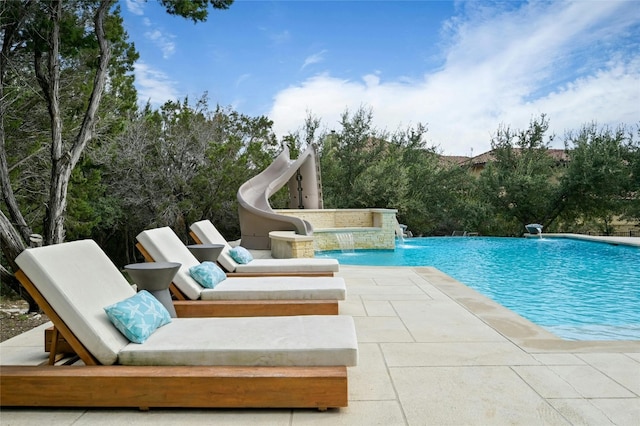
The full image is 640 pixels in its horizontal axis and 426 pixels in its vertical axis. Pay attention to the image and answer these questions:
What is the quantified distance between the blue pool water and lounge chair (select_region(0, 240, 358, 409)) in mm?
3718

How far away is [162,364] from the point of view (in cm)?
283

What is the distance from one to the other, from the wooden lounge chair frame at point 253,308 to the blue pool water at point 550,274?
297 centimetres

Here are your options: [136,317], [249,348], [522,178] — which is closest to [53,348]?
[136,317]

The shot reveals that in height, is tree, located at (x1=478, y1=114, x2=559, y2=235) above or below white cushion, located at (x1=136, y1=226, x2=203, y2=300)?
above

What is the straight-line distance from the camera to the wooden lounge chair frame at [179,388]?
2.66 m

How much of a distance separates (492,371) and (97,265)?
309 cm

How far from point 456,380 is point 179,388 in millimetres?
1869

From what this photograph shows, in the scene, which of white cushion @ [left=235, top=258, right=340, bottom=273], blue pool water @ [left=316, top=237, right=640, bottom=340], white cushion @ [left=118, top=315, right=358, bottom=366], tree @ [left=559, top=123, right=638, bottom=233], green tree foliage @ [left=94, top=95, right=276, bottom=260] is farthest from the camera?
tree @ [left=559, top=123, right=638, bottom=233]

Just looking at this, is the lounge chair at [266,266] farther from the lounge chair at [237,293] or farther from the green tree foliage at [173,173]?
the green tree foliage at [173,173]

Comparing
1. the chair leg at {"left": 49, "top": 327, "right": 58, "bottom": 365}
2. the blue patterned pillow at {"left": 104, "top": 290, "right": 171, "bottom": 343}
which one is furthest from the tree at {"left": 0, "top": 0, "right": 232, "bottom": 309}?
the blue patterned pillow at {"left": 104, "top": 290, "right": 171, "bottom": 343}

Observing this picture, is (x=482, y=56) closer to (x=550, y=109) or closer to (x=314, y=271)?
(x=314, y=271)

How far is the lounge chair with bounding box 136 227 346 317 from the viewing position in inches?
172

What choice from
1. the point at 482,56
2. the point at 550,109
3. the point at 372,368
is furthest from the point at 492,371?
the point at 550,109

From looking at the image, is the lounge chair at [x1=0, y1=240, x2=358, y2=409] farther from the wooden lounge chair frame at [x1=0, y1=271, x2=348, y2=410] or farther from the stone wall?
the stone wall
